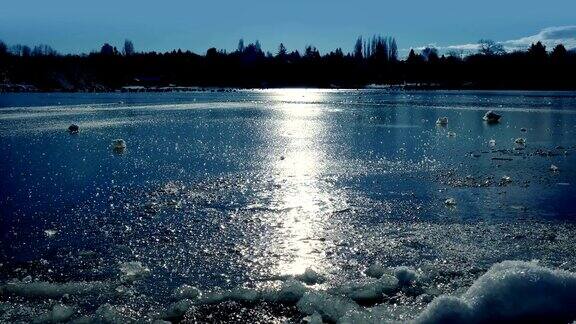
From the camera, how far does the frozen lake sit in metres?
8.78

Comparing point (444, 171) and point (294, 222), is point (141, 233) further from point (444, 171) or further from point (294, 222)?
point (444, 171)

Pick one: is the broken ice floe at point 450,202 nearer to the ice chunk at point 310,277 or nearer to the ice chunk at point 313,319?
the ice chunk at point 310,277

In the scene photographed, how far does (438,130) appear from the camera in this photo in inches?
1475

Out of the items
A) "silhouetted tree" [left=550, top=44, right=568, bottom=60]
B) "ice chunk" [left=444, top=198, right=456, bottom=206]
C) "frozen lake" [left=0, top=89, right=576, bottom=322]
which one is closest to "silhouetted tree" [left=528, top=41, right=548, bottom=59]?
"silhouetted tree" [left=550, top=44, right=568, bottom=60]

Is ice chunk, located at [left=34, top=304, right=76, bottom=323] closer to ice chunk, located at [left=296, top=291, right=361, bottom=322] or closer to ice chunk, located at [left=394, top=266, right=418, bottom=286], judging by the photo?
ice chunk, located at [left=296, top=291, right=361, bottom=322]

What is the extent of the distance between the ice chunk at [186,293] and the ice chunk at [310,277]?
1.72 metres

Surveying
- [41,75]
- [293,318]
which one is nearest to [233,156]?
[293,318]

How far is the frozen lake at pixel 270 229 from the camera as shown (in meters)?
8.78

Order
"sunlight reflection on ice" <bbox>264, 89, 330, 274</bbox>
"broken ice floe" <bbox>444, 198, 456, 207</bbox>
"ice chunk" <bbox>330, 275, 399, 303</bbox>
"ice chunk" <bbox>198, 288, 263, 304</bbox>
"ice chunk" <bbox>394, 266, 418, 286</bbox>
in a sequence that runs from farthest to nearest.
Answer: "broken ice floe" <bbox>444, 198, 456, 207</bbox> → "sunlight reflection on ice" <bbox>264, 89, 330, 274</bbox> → "ice chunk" <bbox>394, 266, 418, 286</bbox> → "ice chunk" <bbox>330, 275, 399, 303</bbox> → "ice chunk" <bbox>198, 288, 263, 304</bbox>

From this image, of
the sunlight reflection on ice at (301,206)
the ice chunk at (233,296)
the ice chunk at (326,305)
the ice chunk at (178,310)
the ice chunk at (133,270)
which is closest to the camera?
the ice chunk at (178,310)

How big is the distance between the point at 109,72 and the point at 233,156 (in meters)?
183

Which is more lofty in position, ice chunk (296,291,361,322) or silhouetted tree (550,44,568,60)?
silhouetted tree (550,44,568,60)

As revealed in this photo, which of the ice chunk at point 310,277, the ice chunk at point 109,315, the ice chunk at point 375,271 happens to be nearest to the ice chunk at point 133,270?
the ice chunk at point 109,315

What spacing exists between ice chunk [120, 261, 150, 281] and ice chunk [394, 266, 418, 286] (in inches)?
168
